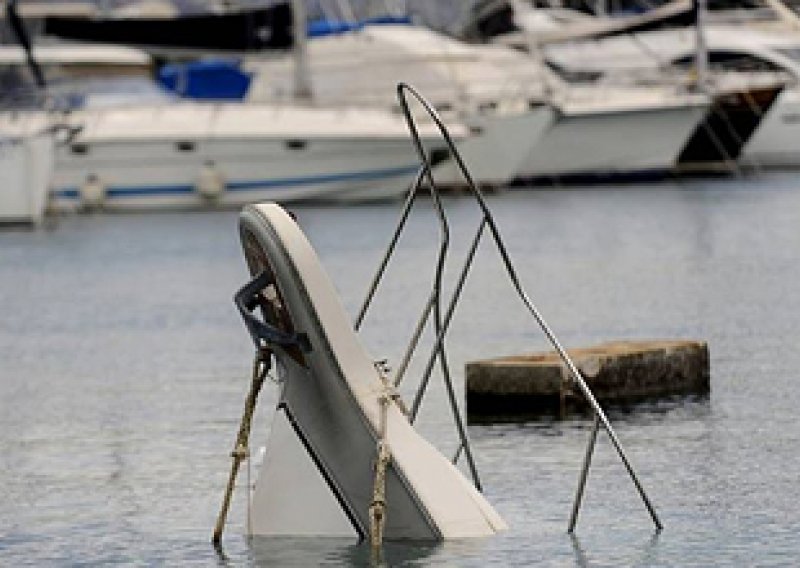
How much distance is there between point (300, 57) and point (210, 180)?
4620 mm

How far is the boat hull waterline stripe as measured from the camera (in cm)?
5684

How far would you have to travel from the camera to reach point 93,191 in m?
56.7

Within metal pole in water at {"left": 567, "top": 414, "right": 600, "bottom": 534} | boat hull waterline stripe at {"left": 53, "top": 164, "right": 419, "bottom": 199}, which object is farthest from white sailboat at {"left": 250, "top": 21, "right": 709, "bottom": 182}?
metal pole in water at {"left": 567, "top": 414, "right": 600, "bottom": 534}

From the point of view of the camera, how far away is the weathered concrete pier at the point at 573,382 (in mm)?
20422

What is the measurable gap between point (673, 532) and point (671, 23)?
186 feet

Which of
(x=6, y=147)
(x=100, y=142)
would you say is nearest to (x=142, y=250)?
(x=6, y=147)

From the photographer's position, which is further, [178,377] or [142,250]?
[142,250]

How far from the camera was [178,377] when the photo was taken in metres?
24.8

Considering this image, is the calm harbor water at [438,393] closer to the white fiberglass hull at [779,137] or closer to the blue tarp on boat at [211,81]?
the blue tarp on boat at [211,81]

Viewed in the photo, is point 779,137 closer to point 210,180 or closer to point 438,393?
point 210,180

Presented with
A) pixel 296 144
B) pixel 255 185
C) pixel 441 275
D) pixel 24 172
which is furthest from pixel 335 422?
pixel 255 185

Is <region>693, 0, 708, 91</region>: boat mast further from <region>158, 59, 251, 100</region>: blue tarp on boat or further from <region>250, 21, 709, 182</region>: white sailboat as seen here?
<region>158, 59, 251, 100</region>: blue tarp on boat

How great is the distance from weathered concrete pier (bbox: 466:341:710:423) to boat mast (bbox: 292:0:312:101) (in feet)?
126

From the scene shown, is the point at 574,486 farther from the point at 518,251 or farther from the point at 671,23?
the point at 671,23
